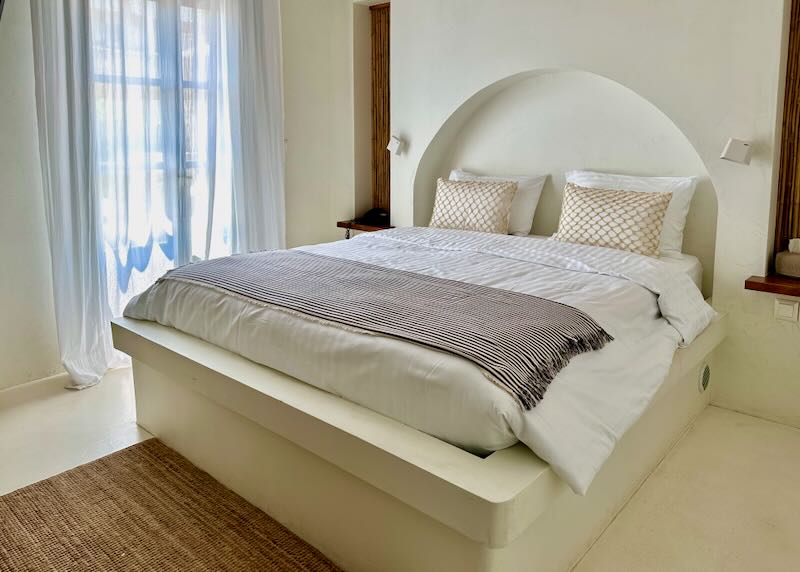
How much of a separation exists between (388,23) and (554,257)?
241cm

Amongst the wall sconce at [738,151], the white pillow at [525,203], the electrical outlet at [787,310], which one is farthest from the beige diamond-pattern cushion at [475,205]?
the electrical outlet at [787,310]

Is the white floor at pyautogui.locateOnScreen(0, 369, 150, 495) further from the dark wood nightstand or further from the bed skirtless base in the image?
the dark wood nightstand

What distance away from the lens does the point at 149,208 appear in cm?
360

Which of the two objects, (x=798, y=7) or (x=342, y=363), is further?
(x=798, y=7)

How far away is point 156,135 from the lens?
3.59m

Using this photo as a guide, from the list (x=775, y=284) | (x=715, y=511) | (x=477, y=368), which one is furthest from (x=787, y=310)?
(x=477, y=368)

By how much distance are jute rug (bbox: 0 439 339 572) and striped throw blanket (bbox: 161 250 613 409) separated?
2.35ft

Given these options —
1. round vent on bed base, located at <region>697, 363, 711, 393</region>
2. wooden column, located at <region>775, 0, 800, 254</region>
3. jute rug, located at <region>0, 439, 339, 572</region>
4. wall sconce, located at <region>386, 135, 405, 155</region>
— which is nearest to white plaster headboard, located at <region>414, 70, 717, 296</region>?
wall sconce, located at <region>386, 135, 405, 155</region>

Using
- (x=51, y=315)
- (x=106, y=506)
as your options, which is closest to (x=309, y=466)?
(x=106, y=506)

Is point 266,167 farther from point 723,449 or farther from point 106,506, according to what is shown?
point 723,449

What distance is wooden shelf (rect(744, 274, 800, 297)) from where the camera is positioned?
9.08 ft

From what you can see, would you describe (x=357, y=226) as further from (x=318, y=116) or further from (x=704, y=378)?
(x=704, y=378)

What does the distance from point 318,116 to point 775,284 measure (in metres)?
2.98

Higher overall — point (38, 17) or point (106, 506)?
point (38, 17)
